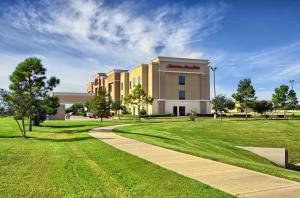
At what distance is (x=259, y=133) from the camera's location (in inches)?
1107

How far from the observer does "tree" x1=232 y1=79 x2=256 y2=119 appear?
177ft

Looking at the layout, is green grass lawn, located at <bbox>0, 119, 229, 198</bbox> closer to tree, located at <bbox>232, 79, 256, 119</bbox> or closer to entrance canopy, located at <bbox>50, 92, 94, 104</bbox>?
tree, located at <bbox>232, 79, 256, 119</bbox>

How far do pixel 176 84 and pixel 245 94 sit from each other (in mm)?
20862

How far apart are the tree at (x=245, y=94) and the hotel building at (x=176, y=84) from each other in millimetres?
18812

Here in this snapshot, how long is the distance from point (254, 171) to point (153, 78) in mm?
61830

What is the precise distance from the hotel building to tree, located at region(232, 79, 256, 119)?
741 inches

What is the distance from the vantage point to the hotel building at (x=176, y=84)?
232 feet

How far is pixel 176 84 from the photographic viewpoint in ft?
238

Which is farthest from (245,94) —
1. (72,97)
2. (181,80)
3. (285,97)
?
(72,97)

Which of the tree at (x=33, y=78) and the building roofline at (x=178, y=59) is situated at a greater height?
the building roofline at (x=178, y=59)

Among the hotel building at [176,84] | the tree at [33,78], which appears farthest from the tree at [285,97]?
the tree at [33,78]

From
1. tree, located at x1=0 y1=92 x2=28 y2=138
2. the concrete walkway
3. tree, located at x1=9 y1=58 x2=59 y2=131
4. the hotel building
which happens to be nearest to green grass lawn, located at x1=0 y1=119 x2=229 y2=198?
the concrete walkway

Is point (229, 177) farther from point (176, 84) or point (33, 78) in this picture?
point (176, 84)

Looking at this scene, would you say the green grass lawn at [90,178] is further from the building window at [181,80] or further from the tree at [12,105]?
the building window at [181,80]
